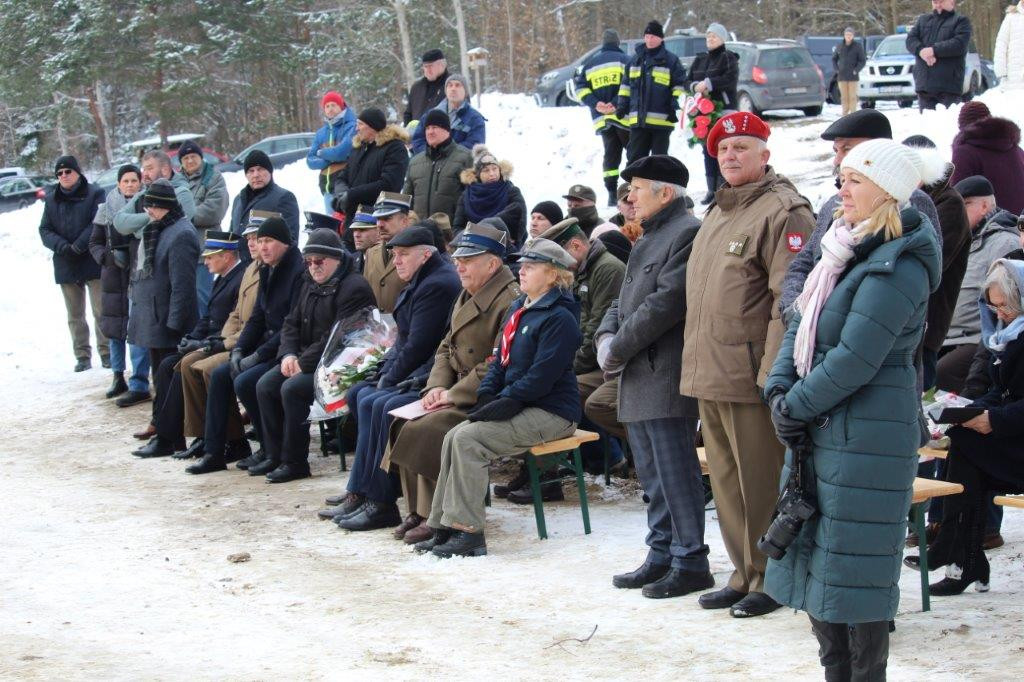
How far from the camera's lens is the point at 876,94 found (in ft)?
73.5

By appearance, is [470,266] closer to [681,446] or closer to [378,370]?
[378,370]

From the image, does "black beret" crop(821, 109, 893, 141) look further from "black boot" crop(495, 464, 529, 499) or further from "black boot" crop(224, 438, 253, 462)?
"black boot" crop(224, 438, 253, 462)

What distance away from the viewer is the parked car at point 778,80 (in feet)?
62.9

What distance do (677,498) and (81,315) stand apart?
8.71 metres

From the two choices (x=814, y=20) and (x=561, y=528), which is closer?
(x=561, y=528)

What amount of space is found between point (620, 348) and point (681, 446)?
52 cm

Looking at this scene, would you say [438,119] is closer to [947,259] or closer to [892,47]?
[947,259]

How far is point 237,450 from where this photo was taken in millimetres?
9078

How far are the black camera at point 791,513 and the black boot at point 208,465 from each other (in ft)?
18.9

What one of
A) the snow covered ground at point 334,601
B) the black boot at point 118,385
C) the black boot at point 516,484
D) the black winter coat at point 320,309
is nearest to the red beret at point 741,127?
the snow covered ground at point 334,601

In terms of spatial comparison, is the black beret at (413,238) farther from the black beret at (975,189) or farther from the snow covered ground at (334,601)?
the black beret at (975,189)

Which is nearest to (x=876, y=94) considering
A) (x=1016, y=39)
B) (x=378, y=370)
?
(x=1016, y=39)

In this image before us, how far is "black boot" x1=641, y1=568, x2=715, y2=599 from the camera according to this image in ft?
17.5

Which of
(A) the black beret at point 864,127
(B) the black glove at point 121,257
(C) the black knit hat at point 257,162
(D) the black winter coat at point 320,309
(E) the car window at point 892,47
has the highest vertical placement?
→ (E) the car window at point 892,47
